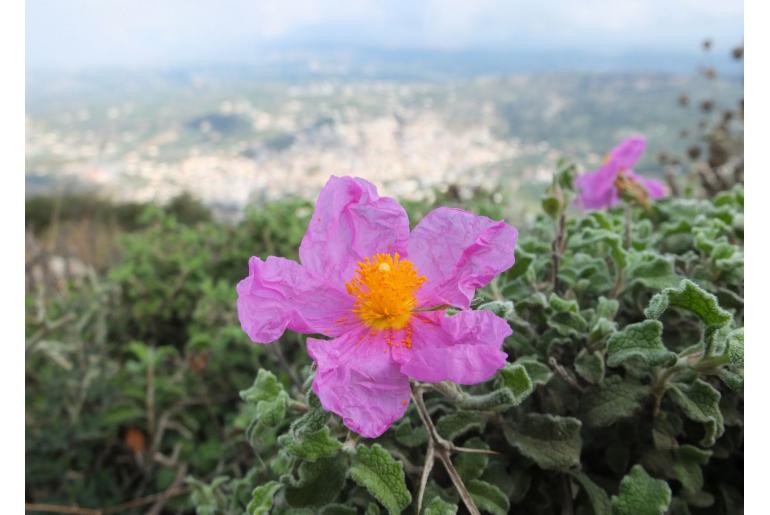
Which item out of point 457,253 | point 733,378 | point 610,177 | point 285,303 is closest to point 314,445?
point 285,303

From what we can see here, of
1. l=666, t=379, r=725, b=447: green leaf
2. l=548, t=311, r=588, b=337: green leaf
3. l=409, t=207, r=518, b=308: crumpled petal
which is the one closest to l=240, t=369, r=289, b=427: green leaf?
l=409, t=207, r=518, b=308: crumpled petal

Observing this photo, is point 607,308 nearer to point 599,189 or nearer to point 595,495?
point 595,495

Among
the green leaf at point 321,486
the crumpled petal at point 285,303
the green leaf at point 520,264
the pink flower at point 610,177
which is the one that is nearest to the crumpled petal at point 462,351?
the crumpled petal at point 285,303

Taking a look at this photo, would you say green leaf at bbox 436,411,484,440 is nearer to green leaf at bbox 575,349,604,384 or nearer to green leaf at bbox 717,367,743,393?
green leaf at bbox 575,349,604,384

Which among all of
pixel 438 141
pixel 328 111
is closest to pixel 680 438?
pixel 438 141

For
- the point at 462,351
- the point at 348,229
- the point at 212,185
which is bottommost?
the point at 212,185

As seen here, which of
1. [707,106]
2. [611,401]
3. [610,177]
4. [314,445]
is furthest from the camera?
[707,106]

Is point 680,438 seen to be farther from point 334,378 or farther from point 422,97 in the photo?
point 422,97
